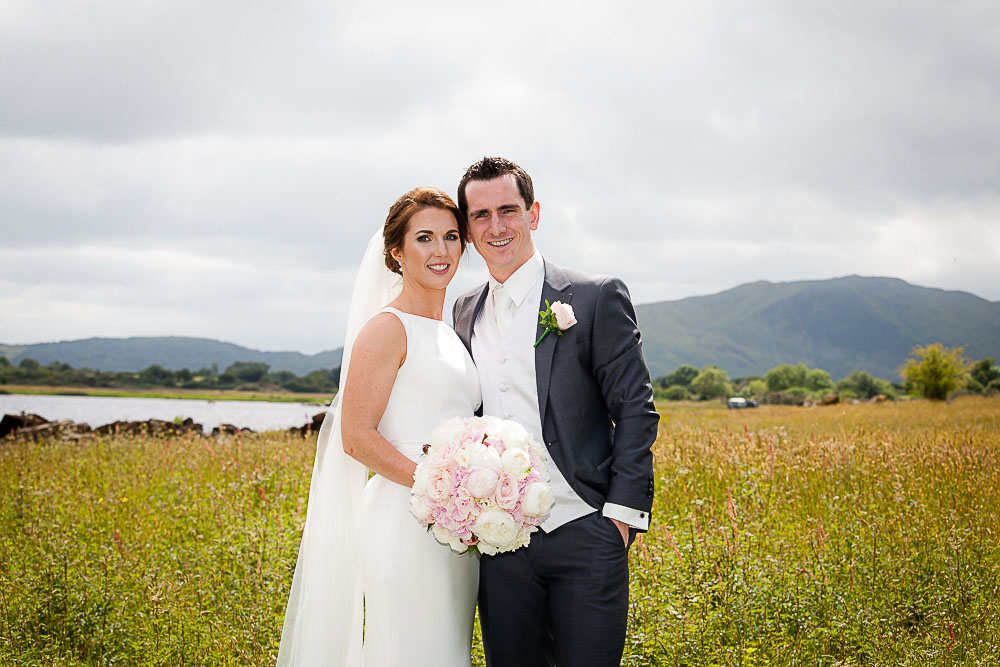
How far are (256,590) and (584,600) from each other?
3.72 m

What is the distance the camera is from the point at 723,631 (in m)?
4.56

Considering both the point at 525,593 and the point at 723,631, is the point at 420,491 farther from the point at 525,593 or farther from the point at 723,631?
the point at 723,631

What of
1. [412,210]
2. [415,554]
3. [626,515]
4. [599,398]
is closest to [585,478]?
[626,515]

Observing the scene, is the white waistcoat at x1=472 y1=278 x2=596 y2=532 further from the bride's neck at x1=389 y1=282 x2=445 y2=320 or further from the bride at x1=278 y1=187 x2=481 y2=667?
the bride's neck at x1=389 y1=282 x2=445 y2=320

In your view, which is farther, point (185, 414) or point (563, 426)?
point (185, 414)

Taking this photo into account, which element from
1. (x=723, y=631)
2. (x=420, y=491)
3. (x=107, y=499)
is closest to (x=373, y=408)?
(x=420, y=491)

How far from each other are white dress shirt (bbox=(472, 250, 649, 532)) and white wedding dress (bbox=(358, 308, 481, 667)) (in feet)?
0.55

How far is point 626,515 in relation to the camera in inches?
129

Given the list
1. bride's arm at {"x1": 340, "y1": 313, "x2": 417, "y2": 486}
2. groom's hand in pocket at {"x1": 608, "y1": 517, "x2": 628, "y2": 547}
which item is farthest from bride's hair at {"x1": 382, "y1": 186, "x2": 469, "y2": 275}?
groom's hand in pocket at {"x1": 608, "y1": 517, "x2": 628, "y2": 547}

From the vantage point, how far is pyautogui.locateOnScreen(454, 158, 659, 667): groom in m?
3.29

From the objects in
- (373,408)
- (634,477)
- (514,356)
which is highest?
(514,356)

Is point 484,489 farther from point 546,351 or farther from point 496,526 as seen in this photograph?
point 546,351

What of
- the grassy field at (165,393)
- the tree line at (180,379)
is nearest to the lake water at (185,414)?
the grassy field at (165,393)

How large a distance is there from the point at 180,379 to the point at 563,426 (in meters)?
150
